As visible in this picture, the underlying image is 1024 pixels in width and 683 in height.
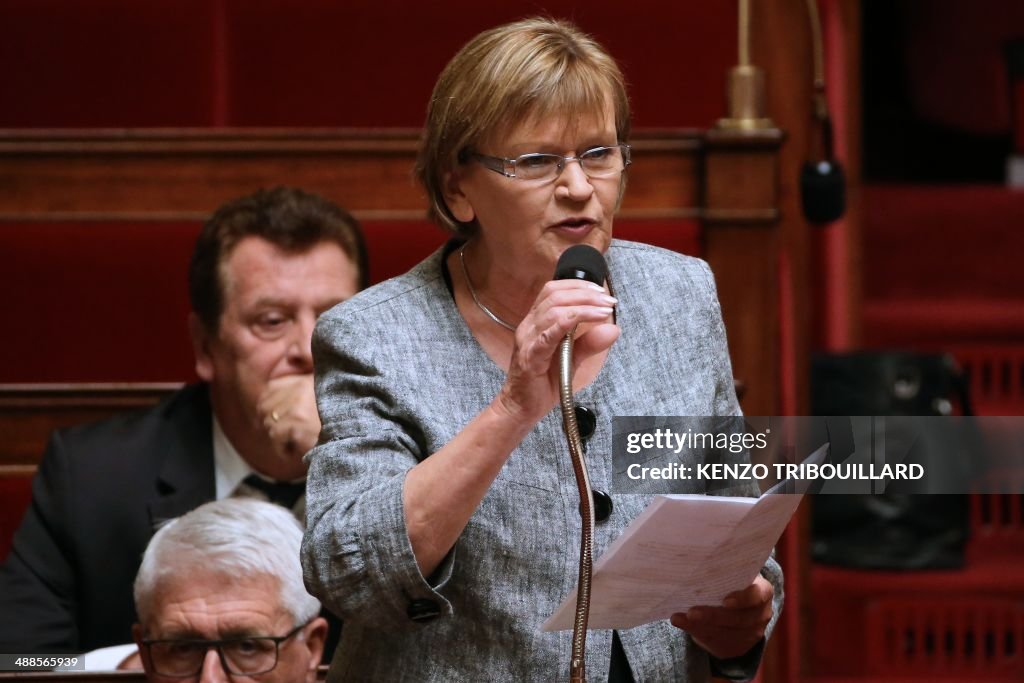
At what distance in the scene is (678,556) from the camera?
92 cm

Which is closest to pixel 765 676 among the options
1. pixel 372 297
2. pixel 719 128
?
pixel 719 128

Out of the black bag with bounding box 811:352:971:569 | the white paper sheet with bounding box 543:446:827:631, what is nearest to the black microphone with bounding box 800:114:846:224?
the black bag with bounding box 811:352:971:569

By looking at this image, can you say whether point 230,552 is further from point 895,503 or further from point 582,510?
point 895,503

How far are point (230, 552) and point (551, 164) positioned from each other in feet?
1.61

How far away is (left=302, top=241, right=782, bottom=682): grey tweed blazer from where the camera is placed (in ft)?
3.15

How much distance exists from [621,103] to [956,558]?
1527 mm

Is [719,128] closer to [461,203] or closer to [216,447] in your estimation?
[216,447]

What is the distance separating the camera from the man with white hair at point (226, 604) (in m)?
1.26

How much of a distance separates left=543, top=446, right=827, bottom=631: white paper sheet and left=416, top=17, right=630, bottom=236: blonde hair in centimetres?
29

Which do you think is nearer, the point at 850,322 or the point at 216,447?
the point at 216,447

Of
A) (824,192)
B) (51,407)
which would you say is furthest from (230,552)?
(824,192)

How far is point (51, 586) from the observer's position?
A: 1.63 meters

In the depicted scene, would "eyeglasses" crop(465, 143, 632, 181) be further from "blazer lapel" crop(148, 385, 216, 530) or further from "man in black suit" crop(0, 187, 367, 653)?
"blazer lapel" crop(148, 385, 216, 530)

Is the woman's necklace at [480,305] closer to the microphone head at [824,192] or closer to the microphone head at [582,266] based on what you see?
the microphone head at [582,266]
